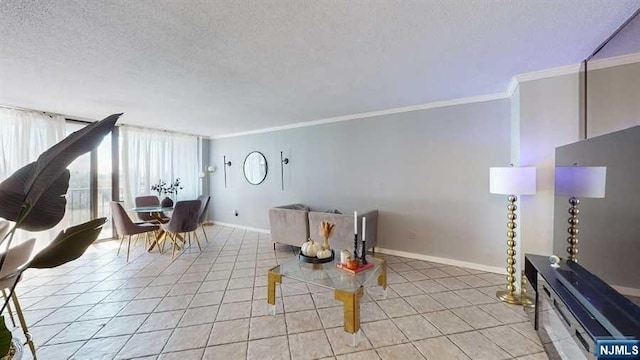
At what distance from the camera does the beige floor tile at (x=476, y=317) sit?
217 centimetres

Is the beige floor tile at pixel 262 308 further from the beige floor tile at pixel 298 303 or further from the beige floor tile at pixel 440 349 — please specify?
the beige floor tile at pixel 440 349

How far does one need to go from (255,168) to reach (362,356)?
4.50 m

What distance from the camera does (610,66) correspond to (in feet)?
5.90

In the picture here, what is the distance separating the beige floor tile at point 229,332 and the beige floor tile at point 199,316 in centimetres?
13

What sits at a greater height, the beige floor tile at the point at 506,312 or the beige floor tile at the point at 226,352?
the beige floor tile at the point at 506,312

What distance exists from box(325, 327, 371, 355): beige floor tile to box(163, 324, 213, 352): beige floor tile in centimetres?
98

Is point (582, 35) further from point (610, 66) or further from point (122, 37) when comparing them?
point (122, 37)

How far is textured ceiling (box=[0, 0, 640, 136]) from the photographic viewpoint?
5.29 ft

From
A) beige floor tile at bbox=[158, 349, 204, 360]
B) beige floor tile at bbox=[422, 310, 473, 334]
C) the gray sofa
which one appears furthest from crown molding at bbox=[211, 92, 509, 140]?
beige floor tile at bbox=[158, 349, 204, 360]

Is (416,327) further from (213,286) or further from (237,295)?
(213,286)

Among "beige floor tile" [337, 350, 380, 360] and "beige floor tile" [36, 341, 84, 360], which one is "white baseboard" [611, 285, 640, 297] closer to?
"beige floor tile" [337, 350, 380, 360]

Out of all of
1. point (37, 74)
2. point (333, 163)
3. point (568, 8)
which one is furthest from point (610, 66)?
point (37, 74)

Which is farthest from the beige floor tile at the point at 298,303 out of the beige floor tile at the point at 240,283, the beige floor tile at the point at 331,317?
the beige floor tile at the point at 240,283

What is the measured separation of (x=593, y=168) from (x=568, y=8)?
40.4 inches
